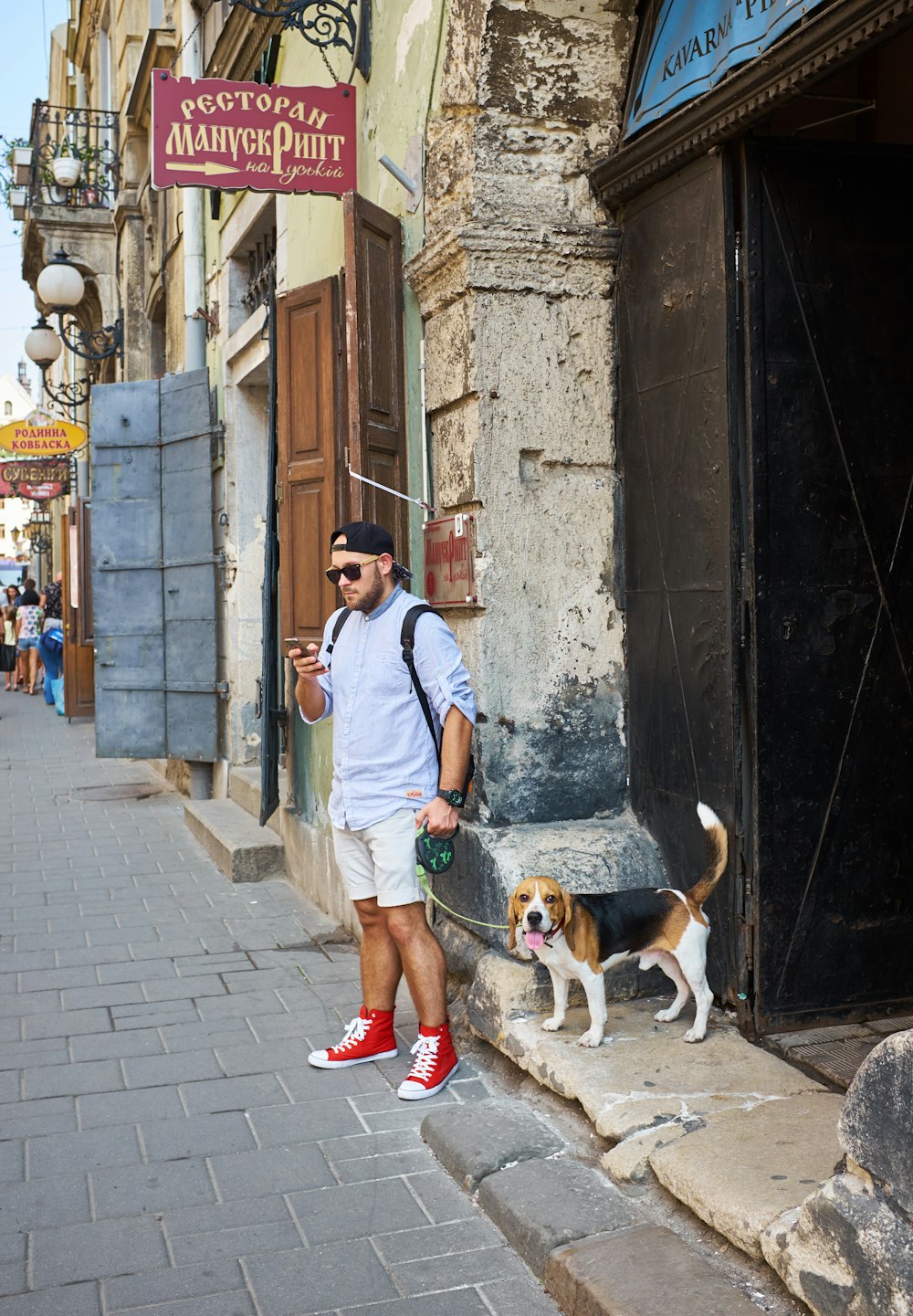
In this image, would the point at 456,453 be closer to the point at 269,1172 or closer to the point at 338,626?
the point at 338,626

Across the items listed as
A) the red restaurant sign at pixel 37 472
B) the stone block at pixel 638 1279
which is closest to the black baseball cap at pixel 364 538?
the stone block at pixel 638 1279

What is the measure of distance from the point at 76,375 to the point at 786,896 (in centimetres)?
2337

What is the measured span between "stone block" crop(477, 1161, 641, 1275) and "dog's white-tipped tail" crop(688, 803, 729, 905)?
37.0 inches

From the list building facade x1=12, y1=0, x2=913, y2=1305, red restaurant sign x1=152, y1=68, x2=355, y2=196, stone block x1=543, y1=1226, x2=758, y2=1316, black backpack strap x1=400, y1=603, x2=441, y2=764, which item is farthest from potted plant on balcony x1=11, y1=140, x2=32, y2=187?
stone block x1=543, y1=1226, x2=758, y2=1316

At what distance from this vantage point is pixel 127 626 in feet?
32.6

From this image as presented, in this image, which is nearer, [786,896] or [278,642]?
[786,896]

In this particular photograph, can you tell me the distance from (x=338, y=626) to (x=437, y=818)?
855 mm

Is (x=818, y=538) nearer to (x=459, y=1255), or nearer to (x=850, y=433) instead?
(x=850, y=433)

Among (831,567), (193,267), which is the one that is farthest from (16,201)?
(831,567)

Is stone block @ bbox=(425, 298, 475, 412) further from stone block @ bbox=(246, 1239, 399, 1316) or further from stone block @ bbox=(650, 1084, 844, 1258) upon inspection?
stone block @ bbox=(246, 1239, 399, 1316)

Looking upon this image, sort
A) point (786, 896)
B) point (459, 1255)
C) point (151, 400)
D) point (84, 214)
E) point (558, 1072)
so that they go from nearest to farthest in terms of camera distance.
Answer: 1. point (459, 1255)
2. point (558, 1072)
3. point (786, 896)
4. point (151, 400)
5. point (84, 214)

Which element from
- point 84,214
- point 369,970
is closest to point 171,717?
point 369,970

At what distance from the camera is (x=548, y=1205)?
318 cm

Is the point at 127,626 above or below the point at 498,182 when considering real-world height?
below
